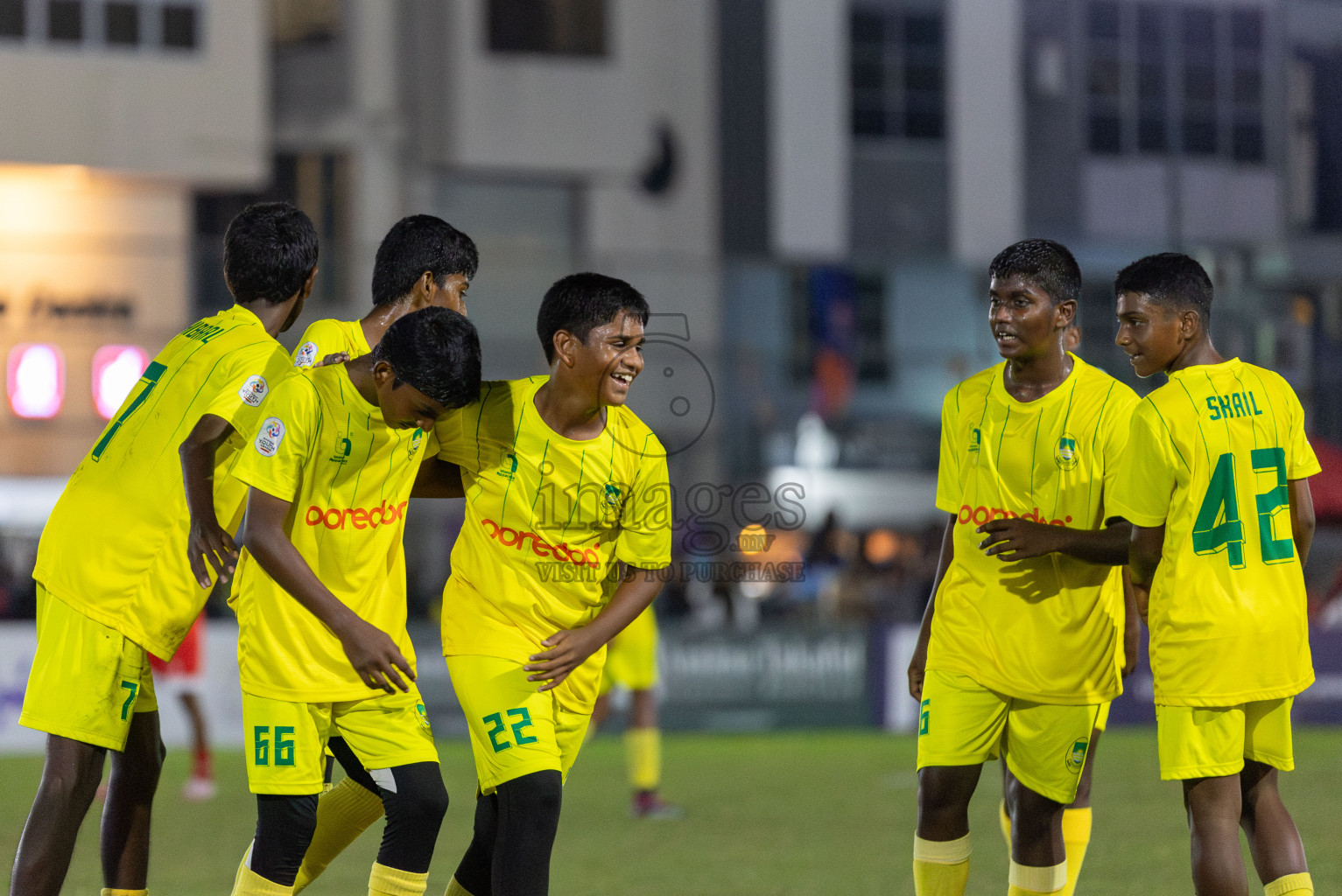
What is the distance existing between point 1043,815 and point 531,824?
1.67m

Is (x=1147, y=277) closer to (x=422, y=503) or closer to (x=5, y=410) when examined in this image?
(x=422, y=503)

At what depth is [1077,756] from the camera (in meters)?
5.34

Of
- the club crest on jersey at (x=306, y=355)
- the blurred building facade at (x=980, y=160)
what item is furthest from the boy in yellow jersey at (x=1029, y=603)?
the blurred building facade at (x=980, y=160)

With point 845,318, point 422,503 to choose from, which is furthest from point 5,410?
point 845,318

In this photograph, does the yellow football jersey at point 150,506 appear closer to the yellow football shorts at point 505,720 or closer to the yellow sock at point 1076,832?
the yellow football shorts at point 505,720

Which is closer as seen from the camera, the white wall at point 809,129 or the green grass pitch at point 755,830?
the green grass pitch at point 755,830

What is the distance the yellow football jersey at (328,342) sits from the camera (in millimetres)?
5113

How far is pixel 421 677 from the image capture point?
14602 mm

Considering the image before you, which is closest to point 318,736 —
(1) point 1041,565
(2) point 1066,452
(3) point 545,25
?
(1) point 1041,565

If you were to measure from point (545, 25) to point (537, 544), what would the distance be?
23645 mm

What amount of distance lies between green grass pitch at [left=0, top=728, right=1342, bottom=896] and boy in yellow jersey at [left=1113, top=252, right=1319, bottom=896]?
2390 mm

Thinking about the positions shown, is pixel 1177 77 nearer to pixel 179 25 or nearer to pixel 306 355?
pixel 179 25

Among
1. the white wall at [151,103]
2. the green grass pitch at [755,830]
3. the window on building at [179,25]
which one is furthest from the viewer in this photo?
the window on building at [179,25]

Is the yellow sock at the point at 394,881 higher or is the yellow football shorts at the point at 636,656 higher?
the yellow sock at the point at 394,881
